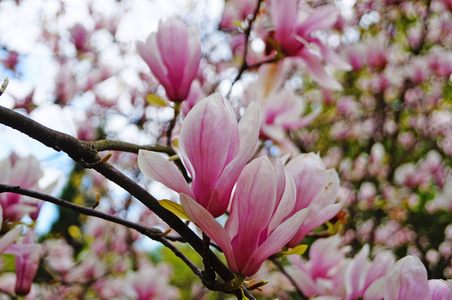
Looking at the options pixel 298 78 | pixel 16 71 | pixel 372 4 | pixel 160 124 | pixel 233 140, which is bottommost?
pixel 298 78

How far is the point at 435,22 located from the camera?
301cm

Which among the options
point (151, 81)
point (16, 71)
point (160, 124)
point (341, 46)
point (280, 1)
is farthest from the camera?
point (151, 81)

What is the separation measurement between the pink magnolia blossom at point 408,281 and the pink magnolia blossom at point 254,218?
13 cm

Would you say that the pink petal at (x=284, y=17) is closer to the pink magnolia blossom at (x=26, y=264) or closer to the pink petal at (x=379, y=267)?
the pink petal at (x=379, y=267)

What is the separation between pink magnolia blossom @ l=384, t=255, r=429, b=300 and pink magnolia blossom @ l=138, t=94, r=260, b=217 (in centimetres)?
22

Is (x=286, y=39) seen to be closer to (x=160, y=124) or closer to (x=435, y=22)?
(x=160, y=124)

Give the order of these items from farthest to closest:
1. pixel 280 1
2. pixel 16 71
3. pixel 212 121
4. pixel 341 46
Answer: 1. pixel 341 46
2. pixel 16 71
3. pixel 280 1
4. pixel 212 121

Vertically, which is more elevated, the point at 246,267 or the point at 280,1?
the point at 280,1

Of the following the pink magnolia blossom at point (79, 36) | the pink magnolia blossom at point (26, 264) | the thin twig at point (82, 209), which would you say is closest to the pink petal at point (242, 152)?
the thin twig at point (82, 209)

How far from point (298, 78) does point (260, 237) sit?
3.36 metres

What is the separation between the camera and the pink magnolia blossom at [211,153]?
1.48ft

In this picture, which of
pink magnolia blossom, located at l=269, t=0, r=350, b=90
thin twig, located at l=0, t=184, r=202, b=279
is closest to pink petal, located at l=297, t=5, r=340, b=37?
pink magnolia blossom, located at l=269, t=0, r=350, b=90

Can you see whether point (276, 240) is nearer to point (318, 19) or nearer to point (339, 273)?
point (339, 273)

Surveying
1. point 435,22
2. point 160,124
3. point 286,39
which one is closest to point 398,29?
point 435,22
